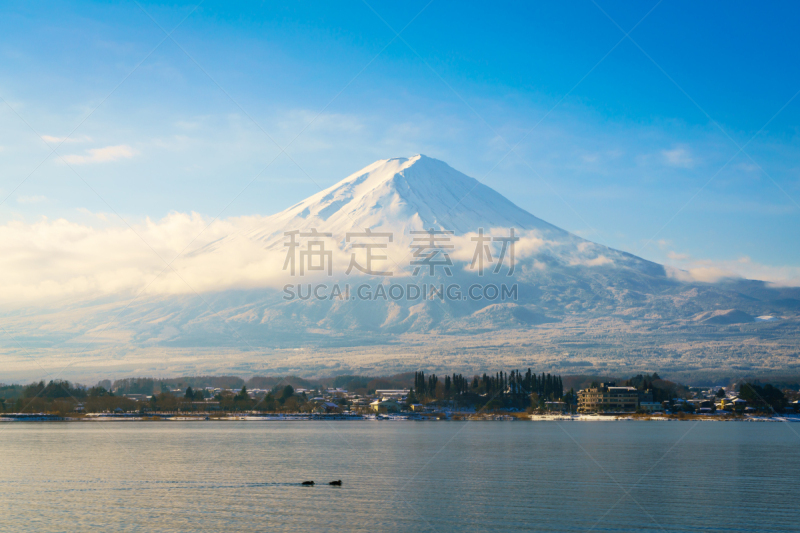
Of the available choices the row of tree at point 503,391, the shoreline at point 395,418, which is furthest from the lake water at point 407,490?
the row of tree at point 503,391

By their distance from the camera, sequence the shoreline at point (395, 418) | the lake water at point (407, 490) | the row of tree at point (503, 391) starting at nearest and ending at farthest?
the lake water at point (407, 490) < the shoreline at point (395, 418) < the row of tree at point (503, 391)

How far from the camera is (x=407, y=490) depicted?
35.2 m

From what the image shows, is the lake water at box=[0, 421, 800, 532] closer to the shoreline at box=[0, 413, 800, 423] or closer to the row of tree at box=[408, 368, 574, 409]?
the shoreline at box=[0, 413, 800, 423]

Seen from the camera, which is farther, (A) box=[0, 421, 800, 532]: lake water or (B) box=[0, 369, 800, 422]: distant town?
(B) box=[0, 369, 800, 422]: distant town

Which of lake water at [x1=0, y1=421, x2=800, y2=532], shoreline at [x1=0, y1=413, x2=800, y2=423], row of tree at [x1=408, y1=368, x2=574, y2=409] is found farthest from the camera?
row of tree at [x1=408, y1=368, x2=574, y2=409]

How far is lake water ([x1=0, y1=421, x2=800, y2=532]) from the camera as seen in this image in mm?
27719

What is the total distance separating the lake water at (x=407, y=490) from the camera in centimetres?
2772

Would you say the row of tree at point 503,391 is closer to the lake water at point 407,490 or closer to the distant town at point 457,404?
the distant town at point 457,404

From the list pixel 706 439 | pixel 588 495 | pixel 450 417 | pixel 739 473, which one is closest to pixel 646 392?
pixel 450 417

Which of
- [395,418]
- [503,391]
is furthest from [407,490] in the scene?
[395,418]

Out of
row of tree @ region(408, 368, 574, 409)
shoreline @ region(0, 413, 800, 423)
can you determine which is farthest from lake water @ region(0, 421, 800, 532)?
row of tree @ region(408, 368, 574, 409)

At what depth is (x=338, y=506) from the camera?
101 ft

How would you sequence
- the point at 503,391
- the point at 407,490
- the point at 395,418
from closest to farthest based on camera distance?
the point at 407,490 → the point at 503,391 → the point at 395,418

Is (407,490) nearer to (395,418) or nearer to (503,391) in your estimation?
(503,391)
